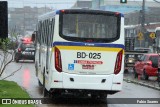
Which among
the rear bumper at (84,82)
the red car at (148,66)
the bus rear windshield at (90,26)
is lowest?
the red car at (148,66)

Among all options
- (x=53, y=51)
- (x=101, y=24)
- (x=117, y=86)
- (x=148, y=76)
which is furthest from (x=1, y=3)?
(x=148, y=76)

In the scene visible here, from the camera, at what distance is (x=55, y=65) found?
14.9 meters

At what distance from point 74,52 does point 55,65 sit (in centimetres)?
68

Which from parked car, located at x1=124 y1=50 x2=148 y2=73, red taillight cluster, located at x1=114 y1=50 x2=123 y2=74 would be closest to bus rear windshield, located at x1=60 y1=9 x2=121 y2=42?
red taillight cluster, located at x1=114 y1=50 x2=123 y2=74

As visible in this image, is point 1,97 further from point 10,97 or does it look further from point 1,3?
point 1,3

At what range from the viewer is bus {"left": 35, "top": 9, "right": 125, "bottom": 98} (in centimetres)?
1491

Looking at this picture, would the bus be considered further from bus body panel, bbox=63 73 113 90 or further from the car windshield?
the car windshield

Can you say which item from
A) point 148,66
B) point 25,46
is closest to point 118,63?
point 148,66

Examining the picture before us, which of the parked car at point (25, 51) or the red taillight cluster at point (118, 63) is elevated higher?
the red taillight cluster at point (118, 63)

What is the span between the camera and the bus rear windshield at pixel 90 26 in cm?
1506

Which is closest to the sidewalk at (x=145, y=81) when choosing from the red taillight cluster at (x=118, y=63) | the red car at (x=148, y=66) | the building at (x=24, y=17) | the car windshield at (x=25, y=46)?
the red car at (x=148, y=66)

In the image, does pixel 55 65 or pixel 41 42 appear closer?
pixel 55 65

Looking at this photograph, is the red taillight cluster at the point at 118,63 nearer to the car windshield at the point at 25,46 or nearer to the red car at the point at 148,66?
the red car at the point at 148,66

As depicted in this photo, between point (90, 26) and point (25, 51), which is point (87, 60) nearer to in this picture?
point (90, 26)
